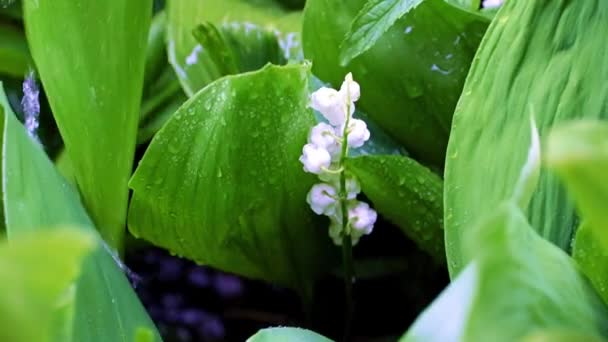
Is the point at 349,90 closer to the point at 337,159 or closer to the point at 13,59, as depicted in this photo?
the point at 337,159

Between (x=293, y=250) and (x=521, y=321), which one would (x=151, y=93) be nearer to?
(x=293, y=250)

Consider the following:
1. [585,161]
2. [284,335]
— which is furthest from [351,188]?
[585,161]

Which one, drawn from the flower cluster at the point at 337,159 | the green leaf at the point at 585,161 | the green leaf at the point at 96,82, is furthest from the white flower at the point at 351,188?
the green leaf at the point at 585,161

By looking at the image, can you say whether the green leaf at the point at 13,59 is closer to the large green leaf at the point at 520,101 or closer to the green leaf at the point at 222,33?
the green leaf at the point at 222,33

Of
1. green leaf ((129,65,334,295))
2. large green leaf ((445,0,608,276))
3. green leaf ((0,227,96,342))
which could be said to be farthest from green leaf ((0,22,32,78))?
green leaf ((0,227,96,342))

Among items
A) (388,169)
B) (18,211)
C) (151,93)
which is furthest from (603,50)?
(151,93)
